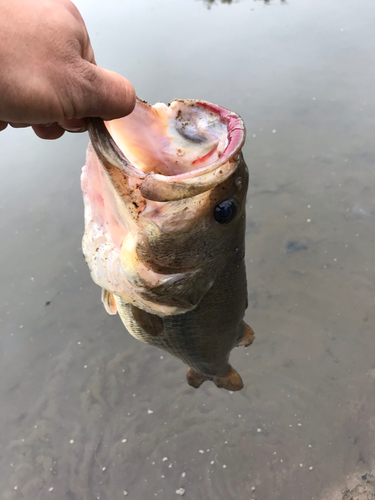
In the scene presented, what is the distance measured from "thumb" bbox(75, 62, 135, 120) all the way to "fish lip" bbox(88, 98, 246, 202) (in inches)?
4.0

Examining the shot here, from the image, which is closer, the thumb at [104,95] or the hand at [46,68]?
the hand at [46,68]

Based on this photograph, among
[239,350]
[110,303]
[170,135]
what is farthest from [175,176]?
[239,350]

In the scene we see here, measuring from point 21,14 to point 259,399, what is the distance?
3044 millimetres

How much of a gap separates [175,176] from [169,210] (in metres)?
0.14

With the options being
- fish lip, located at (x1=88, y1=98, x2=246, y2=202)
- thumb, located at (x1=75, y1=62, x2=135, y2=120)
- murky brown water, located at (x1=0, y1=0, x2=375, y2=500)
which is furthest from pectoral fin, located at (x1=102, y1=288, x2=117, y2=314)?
murky brown water, located at (x1=0, y1=0, x2=375, y2=500)

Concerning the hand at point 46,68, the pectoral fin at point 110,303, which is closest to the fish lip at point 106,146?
the hand at point 46,68

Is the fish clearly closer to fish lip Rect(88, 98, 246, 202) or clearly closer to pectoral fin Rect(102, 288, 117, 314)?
fish lip Rect(88, 98, 246, 202)

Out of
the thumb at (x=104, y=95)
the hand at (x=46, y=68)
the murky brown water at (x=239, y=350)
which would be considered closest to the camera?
the hand at (x=46, y=68)

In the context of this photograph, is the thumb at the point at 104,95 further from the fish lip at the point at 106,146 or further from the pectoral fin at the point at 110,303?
the pectoral fin at the point at 110,303

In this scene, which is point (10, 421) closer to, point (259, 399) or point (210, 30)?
point (259, 399)

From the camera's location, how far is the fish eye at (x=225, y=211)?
121cm

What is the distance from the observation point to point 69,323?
329 centimetres

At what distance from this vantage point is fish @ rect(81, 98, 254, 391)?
1086 mm

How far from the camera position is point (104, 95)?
2.96ft
